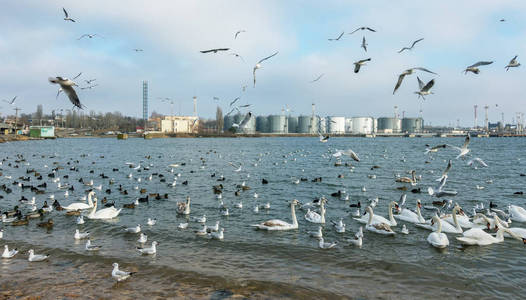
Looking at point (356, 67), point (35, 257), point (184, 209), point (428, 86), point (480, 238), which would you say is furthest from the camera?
point (184, 209)

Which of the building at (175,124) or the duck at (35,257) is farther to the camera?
the building at (175,124)

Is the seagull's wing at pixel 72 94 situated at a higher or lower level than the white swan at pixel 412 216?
higher

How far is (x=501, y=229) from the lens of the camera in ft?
44.9

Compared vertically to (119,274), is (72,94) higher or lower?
higher

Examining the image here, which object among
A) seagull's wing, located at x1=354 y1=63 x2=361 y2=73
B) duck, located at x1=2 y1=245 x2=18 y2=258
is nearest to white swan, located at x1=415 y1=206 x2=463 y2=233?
seagull's wing, located at x1=354 y1=63 x2=361 y2=73

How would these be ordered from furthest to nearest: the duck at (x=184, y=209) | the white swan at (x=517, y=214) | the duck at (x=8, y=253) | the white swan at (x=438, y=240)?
the duck at (x=184, y=209) < the white swan at (x=517, y=214) < the white swan at (x=438, y=240) < the duck at (x=8, y=253)

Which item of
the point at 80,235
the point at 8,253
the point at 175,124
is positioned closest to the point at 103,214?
the point at 80,235

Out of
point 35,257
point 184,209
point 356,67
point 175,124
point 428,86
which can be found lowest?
point 35,257

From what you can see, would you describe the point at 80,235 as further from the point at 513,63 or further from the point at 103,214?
the point at 513,63

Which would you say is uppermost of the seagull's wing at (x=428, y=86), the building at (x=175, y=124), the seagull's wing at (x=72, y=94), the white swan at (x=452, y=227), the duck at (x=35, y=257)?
the building at (x=175, y=124)

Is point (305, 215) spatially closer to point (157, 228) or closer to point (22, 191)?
point (157, 228)

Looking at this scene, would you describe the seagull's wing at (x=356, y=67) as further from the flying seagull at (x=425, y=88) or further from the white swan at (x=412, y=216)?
the white swan at (x=412, y=216)

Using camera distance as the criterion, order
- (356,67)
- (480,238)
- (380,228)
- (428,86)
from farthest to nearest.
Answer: (380,228) < (480,238) < (356,67) < (428,86)

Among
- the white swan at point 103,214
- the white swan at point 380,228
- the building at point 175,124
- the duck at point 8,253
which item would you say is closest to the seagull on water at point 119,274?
the duck at point 8,253
